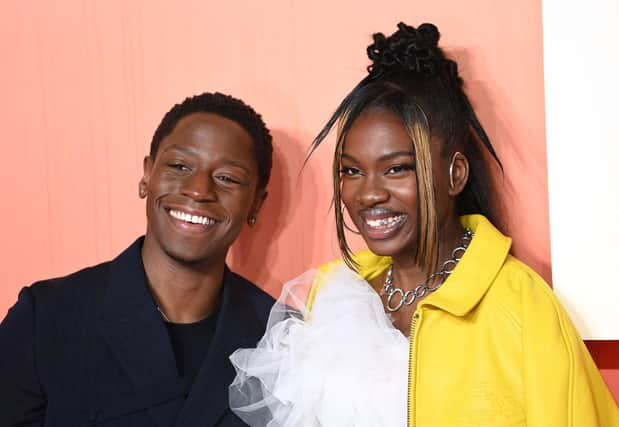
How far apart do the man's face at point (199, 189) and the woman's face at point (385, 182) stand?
1.07ft

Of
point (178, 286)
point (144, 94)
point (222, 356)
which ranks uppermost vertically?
point (144, 94)

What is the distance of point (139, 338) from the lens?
67.4 inches

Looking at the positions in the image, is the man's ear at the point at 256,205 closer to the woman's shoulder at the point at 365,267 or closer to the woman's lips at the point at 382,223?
the woman's shoulder at the point at 365,267

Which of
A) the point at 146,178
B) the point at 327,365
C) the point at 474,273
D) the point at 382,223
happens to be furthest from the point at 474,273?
the point at 146,178

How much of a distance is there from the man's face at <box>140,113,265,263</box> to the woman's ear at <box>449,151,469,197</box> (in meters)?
0.50

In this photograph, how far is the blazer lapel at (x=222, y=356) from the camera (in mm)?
1677

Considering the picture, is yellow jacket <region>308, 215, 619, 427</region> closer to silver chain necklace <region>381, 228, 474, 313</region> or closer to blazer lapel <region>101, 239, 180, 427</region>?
silver chain necklace <region>381, 228, 474, 313</region>

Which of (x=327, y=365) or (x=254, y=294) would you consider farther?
(x=254, y=294)

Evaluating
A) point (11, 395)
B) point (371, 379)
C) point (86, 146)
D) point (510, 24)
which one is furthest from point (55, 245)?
point (510, 24)

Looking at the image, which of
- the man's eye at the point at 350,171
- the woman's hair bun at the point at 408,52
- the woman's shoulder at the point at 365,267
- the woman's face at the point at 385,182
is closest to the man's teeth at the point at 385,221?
the woman's face at the point at 385,182

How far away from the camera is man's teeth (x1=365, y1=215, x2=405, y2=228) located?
1607mm

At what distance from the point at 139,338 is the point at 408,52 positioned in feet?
2.73

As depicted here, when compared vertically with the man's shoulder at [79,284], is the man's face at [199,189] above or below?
above

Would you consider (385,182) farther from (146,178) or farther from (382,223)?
(146,178)
